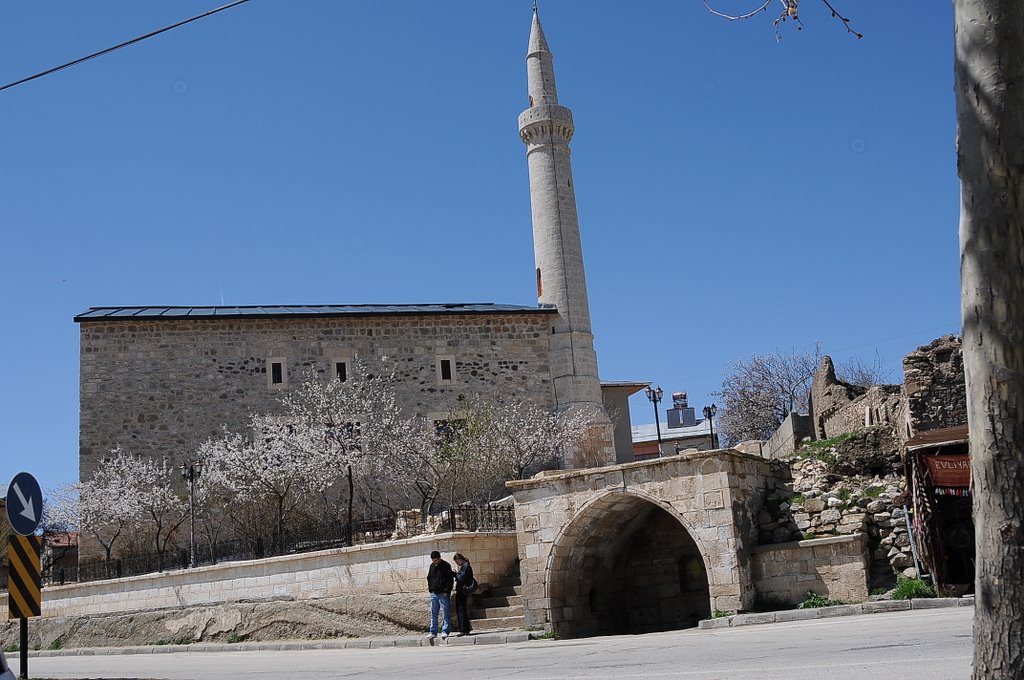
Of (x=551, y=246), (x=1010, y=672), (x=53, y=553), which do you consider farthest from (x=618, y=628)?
(x=53, y=553)

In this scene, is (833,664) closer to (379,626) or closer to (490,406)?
(379,626)

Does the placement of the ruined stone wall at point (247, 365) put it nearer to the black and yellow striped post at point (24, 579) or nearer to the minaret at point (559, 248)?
the minaret at point (559, 248)

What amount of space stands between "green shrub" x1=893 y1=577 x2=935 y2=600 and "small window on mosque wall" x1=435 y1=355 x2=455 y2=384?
2197 cm

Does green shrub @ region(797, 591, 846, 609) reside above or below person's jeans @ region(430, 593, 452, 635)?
below

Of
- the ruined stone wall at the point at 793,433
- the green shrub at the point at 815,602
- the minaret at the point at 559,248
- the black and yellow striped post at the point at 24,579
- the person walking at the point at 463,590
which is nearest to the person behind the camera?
the black and yellow striped post at the point at 24,579

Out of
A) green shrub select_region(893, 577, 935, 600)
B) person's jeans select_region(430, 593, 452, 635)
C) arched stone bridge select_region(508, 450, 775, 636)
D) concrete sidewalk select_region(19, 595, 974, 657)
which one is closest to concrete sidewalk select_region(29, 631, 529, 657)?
concrete sidewalk select_region(19, 595, 974, 657)

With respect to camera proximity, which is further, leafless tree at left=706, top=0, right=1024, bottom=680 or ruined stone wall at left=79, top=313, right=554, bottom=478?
ruined stone wall at left=79, top=313, right=554, bottom=478

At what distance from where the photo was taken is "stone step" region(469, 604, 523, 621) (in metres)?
17.6

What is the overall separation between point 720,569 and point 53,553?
28.5m

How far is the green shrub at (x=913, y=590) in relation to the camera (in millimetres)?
14430

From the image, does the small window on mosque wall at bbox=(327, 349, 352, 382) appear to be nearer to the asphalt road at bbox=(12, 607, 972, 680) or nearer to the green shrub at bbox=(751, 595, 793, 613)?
the asphalt road at bbox=(12, 607, 972, 680)

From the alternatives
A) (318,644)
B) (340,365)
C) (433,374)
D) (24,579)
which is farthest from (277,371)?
(24,579)

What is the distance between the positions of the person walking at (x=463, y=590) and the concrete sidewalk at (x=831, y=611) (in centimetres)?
380

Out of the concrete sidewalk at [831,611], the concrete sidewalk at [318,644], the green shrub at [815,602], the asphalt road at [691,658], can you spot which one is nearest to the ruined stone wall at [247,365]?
the concrete sidewalk at [318,644]
